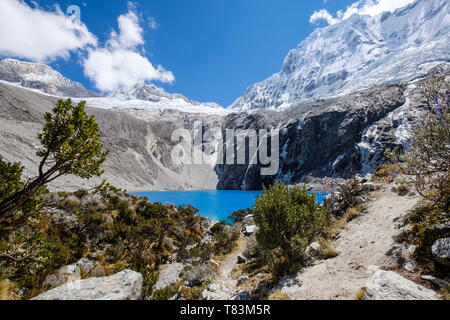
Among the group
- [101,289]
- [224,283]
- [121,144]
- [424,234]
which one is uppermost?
[121,144]

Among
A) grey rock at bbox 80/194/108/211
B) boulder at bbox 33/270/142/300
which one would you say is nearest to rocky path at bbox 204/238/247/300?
boulder at bbox 33/270/142/300

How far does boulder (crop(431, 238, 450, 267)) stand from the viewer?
5.18m

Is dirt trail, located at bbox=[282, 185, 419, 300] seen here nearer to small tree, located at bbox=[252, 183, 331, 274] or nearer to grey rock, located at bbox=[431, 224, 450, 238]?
small tree, located at bbox=[252, 183, 331, 274]

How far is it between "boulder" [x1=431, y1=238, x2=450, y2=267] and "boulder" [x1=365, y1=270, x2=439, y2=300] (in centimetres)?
114

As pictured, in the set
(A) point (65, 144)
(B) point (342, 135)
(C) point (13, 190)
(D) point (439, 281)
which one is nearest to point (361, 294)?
(D) point (439, 281)

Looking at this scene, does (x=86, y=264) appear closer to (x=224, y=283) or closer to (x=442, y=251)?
(x=224, y=283)

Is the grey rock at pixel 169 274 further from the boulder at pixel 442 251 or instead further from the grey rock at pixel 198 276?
the boulder at pixel 442 251

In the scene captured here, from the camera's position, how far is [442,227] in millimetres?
5969

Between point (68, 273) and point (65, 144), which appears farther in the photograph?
point (68, 273)

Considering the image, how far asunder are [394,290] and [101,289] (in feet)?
22.5

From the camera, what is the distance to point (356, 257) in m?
7.51
